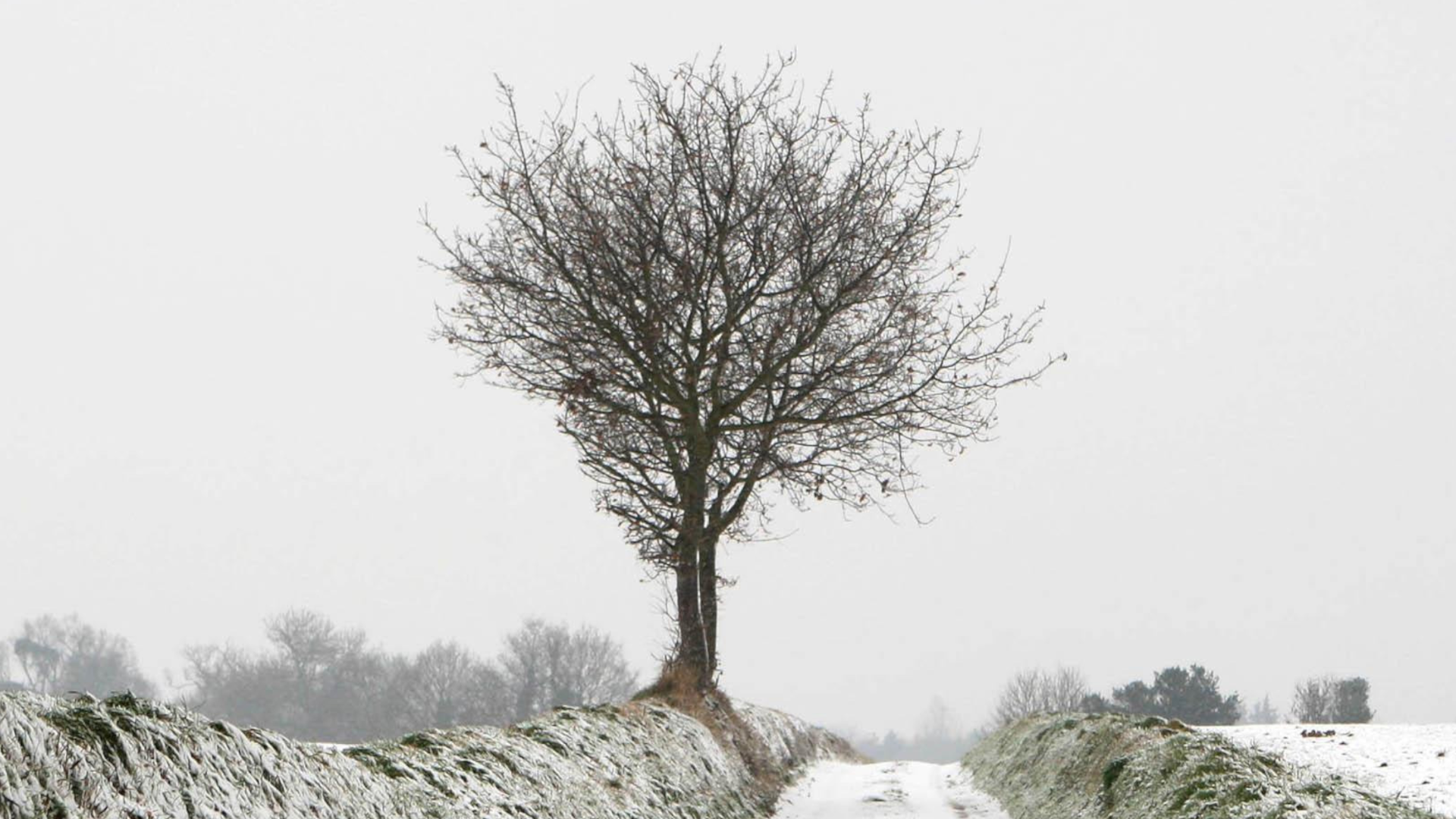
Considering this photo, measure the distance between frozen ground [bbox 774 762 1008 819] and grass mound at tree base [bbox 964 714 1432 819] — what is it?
0.63 meters

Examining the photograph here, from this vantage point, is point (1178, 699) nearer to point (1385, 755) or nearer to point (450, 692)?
point (1385, 755)

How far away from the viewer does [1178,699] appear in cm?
5556

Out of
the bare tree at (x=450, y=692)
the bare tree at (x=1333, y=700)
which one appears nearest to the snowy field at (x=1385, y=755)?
the bare tree at (x=1333, y=700)

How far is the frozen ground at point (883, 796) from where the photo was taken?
587 inches

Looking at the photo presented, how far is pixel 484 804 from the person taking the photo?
7.85 metres

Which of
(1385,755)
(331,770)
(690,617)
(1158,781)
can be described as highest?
(690,617)

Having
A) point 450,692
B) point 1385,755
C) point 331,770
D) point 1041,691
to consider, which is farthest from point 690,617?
point 450,692

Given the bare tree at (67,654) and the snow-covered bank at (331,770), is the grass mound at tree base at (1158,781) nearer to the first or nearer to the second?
the snow-covered bank at (331,770)

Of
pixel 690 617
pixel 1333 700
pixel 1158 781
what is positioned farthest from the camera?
pixel 1333 700

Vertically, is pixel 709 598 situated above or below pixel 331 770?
above

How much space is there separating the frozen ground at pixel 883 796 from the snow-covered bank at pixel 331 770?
84.9 inches

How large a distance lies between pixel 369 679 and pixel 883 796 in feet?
299

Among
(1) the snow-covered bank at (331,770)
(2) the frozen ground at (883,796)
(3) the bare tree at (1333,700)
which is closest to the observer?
(1) the snow-covered bank at (331,770)

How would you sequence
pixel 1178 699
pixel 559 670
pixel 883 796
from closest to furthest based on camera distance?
pixel 883 796 → pixel 1178 699 → pixel 559 670
